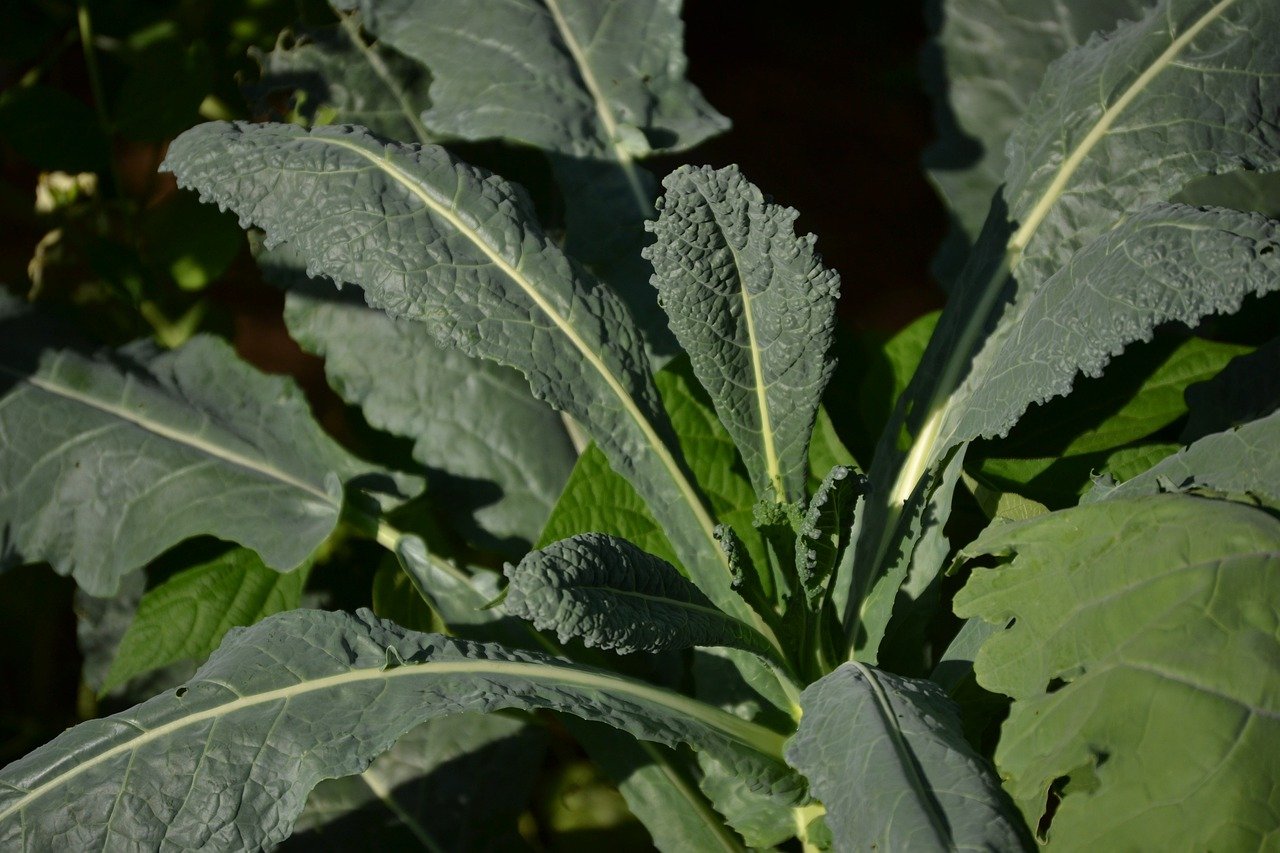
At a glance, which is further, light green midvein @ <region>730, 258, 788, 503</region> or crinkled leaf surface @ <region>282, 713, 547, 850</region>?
crinkled leaf surface @ <region>282, 713, 547, 850</region>

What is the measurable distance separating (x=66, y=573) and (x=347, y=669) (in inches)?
15.4

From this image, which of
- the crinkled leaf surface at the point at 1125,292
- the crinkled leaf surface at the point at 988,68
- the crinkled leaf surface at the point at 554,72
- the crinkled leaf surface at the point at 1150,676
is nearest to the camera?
the crinkled leaf surface at the point at 1150,676

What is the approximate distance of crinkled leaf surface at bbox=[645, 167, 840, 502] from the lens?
2.38 ft

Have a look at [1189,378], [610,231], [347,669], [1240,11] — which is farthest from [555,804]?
[1240,11]

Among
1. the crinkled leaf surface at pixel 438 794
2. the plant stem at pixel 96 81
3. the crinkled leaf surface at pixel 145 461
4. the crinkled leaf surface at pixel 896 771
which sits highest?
the plant stem at pixel 96 81

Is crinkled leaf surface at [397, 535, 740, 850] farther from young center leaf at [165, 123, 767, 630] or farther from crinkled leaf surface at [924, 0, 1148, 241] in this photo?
crinkled leaf surface at [924, 0, 1148, 241]

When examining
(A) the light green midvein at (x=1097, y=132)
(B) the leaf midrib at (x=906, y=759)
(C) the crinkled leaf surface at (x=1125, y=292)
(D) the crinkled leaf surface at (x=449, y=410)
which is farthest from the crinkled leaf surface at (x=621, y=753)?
(A) the light green midvein at (x=1097, y=132)

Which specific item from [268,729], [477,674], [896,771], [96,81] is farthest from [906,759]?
[96,81]

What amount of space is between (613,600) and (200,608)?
1.61 feet

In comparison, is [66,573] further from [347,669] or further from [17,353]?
[347,669]

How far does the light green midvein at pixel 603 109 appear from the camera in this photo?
993 millimetres

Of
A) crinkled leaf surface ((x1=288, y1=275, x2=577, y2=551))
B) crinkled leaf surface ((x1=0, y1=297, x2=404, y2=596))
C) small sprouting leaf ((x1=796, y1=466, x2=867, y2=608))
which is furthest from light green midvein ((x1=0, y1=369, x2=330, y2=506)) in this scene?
small sprouting leaf ((x1=796, y1=466, x2=867, y2=608))

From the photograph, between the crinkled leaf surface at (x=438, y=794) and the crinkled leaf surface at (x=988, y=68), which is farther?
the crinkled leaf surface at (x=988, y=68)

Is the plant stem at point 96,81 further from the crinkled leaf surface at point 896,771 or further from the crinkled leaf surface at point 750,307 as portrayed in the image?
the crinkled leaf surface at point 896,771
